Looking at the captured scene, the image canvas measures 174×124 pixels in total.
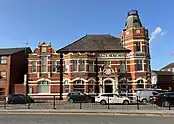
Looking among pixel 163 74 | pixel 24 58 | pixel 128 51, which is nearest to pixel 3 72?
pixel 24 58

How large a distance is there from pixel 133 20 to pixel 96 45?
28.0 ft

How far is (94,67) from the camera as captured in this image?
48.2 m

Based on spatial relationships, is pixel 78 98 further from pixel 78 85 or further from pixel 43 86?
pixel 43 86

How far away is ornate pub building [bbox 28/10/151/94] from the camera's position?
154 ft

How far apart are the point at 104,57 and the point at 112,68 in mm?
2519

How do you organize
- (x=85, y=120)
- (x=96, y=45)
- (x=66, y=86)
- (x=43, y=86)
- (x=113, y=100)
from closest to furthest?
1. (x=85, y=120)
2. (x=113, y=100)
3. (x=66, y=86)
4. (x=43, y=86)
5. (x=96, y=45)

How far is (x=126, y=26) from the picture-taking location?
51.8 meters

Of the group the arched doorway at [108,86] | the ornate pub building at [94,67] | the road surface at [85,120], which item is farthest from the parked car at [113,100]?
the road surface at [85,120]

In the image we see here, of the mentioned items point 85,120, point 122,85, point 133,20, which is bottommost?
point 85,120

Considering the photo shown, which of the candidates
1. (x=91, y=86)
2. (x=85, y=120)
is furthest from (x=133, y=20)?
(x=85, y=120)

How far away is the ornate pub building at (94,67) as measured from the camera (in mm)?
46938

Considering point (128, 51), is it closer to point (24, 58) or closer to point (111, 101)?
point (111, 101)

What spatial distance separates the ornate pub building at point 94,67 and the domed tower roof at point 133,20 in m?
0.71

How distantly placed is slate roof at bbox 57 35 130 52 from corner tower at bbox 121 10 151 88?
5.53 ft
